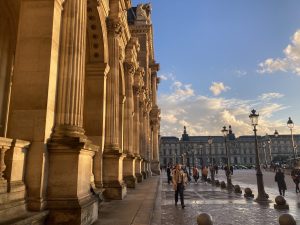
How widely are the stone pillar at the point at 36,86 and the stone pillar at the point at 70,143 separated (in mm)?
227

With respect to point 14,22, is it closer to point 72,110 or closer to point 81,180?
point 72,110

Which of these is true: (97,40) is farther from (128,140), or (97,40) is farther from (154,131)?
(154,131)

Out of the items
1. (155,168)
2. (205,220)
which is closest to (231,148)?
(155,168)

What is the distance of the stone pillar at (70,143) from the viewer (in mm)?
7391

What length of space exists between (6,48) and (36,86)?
9.71m

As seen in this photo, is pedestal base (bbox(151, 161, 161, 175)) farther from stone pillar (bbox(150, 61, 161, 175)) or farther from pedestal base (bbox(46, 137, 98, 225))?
pedestal base (bbox(46, 137, 98, 225))

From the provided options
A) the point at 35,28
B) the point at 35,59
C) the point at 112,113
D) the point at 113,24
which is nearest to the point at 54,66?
the point at 35,59

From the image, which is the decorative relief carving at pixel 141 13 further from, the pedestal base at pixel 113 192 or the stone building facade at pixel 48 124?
the stone building facade at pixel 48 124

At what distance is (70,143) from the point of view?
7.58 meters

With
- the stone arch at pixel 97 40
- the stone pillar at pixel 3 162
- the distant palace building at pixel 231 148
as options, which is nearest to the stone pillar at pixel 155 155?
the stone arch at pixel 97 40

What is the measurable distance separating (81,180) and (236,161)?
183 metres

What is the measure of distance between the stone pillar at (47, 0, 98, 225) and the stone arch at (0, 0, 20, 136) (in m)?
7.48

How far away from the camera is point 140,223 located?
860 centimetres

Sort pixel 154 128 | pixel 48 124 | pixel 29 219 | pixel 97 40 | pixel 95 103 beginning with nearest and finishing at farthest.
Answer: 1. pixel 29 219
2. pixel 48 124
3. pixel 95 103
4. pixel 97 40
5. pixel 154 128
